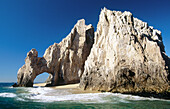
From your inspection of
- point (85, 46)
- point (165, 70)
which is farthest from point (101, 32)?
point (165, 70)

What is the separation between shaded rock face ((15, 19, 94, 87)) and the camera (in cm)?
3136

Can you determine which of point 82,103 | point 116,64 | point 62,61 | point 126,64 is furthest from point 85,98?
point 62,61

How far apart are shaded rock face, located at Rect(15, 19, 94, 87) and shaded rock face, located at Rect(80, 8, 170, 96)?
12.2 meters

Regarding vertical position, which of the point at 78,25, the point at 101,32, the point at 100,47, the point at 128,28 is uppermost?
the point at 78,25

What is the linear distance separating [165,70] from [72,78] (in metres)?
24.0

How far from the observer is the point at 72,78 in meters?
32.3

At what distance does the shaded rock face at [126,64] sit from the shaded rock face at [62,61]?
480 inches

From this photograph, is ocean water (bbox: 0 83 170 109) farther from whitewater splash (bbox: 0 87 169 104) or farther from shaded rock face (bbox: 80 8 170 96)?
shaded rock face (bbox: 80 8 170 96)

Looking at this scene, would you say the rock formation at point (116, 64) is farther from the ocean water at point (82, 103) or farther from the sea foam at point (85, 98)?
the ocean water at point (82, 103)

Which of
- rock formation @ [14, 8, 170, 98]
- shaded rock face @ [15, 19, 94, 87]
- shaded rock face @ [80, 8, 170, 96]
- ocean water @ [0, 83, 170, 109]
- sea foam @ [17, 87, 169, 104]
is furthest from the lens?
shaded rock face @ [15, 19, 94, 87]

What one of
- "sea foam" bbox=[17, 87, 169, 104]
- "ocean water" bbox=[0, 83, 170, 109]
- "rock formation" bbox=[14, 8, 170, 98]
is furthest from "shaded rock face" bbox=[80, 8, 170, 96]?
"ocean water" bbox=[0, 83, 170, 109]

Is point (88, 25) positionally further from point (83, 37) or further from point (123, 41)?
point (123, 41)

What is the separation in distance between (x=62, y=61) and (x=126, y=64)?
22370 mm

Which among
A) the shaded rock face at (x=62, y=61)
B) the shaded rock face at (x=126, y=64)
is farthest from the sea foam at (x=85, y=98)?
the shaded rock face at (x=62, y=61)
